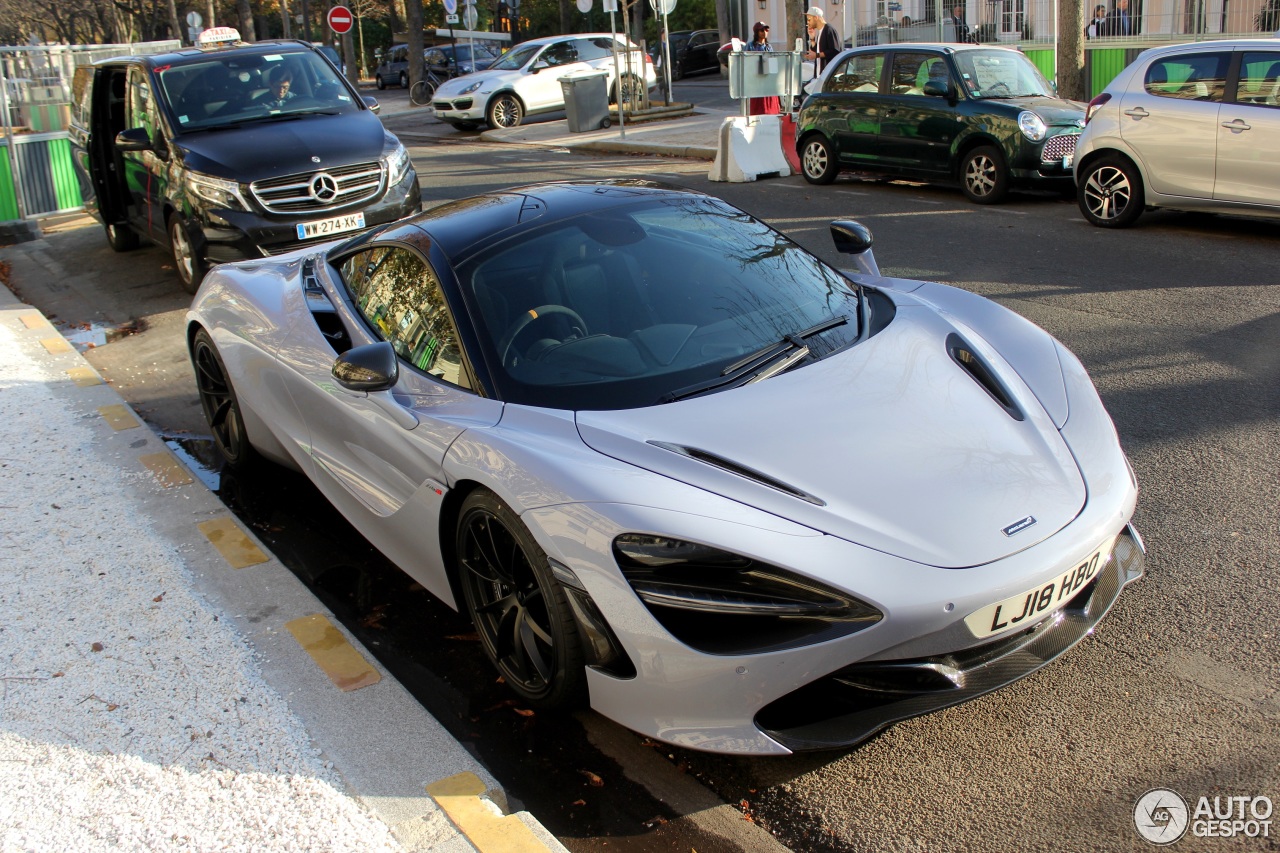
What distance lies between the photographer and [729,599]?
2797 millimetres

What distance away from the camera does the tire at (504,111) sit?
23.2 metres

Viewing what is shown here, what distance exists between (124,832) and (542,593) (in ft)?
4.01

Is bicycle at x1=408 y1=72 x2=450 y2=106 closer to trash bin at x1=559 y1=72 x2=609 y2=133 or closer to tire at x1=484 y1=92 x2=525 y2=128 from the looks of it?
tire at x1=484 y1=92 x2=525 y2=128

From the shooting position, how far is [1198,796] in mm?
2836

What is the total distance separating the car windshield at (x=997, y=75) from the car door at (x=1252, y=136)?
299 centimetres

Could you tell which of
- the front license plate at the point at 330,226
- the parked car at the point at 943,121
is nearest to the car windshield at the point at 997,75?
the parked car at the point at 943,121

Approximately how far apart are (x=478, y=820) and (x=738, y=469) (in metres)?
1.13

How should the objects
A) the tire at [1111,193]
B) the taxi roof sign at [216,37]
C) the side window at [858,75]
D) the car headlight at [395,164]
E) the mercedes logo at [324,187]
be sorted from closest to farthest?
the mercedes logo at [324,187] < the car headlight at [395,164] < the tire at [1111,193] < the taxi roof sign at [216,37] < the side window at [858,75]

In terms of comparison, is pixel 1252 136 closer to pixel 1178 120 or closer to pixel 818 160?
pixel 1178 120

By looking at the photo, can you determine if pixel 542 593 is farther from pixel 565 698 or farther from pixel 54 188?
pixel 54 188

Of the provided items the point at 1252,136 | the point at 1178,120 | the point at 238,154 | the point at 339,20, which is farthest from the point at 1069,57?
the point at 339,20

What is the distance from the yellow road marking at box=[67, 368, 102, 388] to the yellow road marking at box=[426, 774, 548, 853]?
4851 millimetres

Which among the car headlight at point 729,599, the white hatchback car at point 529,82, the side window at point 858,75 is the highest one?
the white hatchback car at point 529,82

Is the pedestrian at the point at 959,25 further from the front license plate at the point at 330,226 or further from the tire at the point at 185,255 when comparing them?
the tire at the point at 185,255
